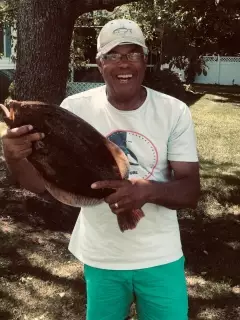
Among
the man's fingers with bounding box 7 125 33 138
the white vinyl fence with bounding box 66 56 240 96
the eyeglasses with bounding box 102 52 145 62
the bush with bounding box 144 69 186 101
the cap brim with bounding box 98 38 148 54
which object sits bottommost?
the white vinyl fence with bounding box 66 56 240 96

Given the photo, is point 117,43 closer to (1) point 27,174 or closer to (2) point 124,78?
(2) point 124,78

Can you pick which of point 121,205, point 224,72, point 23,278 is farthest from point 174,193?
point 224,72

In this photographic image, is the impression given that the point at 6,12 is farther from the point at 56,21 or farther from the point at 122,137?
the point at 122,137

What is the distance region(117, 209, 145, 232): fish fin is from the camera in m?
2.23

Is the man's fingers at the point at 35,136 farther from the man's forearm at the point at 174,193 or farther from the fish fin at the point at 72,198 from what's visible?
the man's forearm at the point at 174,193

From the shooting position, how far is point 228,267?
5.53m

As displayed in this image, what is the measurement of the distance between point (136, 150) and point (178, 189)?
25 centimetres

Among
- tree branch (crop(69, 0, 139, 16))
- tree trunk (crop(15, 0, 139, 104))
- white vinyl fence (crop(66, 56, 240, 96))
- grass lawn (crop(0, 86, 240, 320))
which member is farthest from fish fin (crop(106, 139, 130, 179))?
white vinyl fence (crop(66, 56, 240, 96))

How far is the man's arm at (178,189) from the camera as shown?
227 centimetres

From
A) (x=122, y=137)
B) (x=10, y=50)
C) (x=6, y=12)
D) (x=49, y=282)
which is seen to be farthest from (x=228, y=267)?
(x=10, y=50)

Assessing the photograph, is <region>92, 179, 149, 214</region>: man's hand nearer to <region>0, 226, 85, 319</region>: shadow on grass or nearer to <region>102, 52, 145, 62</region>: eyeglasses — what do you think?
<region>102, 52, 145, 62</region>: eyeglasses

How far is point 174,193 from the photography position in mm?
2334

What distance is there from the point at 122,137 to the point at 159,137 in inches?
6.4

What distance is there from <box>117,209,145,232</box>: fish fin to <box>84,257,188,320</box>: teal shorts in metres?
0.28
